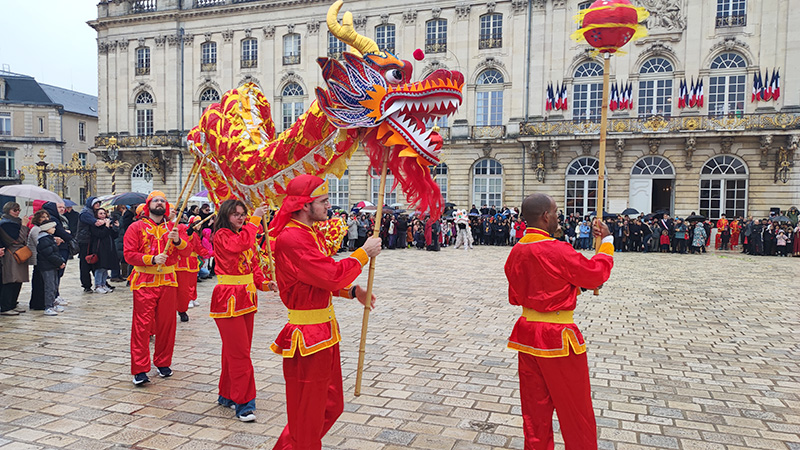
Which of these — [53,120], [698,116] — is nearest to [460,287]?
[698,116]

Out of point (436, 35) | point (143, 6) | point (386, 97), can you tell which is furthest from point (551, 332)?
point (143, 6)

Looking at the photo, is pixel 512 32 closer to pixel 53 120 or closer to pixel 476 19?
pixel 476 19

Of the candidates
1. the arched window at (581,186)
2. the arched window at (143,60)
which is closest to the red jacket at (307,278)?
the arched window at (581,186)

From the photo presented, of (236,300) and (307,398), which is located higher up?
(236,300)

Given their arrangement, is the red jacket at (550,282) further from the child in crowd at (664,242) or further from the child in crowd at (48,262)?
the child in crowd at (664,242)

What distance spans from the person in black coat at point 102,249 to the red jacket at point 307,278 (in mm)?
8820

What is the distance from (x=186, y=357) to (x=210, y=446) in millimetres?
2562

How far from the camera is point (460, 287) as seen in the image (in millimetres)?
11914

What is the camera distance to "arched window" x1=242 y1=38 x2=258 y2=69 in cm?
3222

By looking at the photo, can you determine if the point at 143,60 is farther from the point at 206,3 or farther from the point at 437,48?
the point at 437,48

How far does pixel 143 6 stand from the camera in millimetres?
34500

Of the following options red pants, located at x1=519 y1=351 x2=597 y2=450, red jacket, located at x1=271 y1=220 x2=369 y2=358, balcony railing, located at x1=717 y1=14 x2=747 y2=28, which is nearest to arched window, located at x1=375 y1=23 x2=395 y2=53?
balcony railing, located at x1=717 y1=14 x2=747 y2=28

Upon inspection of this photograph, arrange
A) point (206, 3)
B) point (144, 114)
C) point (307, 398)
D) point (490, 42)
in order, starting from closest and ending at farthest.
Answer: point (307, 398)
point (490, 42)
point (206, 3)
point (144, 114)

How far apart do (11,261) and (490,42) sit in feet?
78.2
